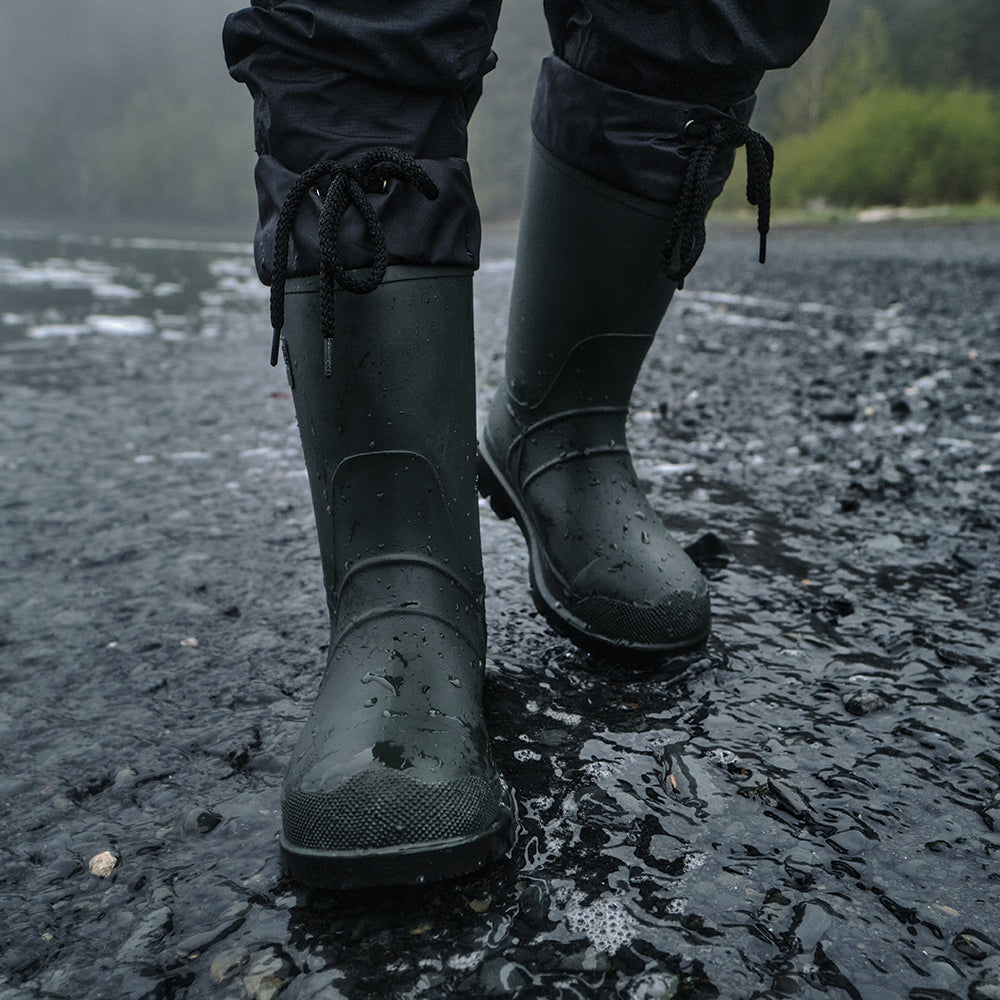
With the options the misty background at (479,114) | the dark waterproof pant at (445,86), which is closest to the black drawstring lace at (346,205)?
the dark waterproof pant at (445,86)

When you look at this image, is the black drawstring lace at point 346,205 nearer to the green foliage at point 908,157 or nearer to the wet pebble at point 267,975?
the wet pebble at point 267,975

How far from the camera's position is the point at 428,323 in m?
1.04

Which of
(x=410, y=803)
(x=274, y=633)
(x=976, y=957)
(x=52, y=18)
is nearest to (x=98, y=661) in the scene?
(x=274, y=633)

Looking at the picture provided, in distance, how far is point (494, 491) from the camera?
64.9 inches

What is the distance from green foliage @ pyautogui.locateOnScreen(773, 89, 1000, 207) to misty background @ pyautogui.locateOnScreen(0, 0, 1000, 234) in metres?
0.06

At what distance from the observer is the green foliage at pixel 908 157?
26.6 m

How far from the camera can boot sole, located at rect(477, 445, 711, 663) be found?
1.26 metres

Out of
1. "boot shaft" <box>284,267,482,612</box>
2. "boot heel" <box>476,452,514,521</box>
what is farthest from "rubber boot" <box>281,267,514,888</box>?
"boot heel" <box>476,452,514,521</box>

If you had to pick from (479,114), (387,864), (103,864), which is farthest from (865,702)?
(479,114)

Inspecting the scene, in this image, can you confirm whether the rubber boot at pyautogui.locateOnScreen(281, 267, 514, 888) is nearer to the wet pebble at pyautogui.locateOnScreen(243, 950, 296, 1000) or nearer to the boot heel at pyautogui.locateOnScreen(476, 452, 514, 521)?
the wet pebble at pyautogui.locateOnScreen(243, 950, 296, 1000)

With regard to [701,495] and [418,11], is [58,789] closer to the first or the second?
[418,11]

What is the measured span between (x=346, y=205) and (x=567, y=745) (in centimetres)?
67

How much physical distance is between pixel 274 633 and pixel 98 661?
255 mm

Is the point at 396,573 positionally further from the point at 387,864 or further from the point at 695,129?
the point at 695,129
